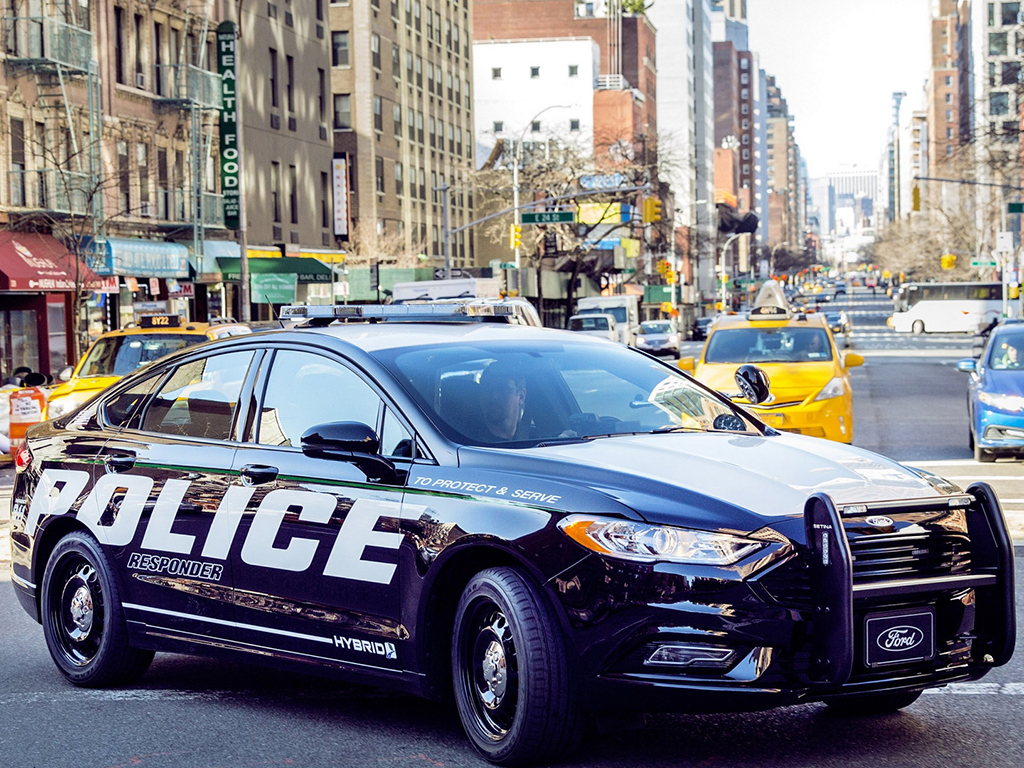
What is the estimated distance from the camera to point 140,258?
3772 cm

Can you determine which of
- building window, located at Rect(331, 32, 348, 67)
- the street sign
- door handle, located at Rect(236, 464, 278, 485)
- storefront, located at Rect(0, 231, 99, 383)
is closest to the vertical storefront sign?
the street sign

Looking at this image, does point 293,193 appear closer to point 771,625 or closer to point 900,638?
point 900,638

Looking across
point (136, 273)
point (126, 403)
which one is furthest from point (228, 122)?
point (126, 403)

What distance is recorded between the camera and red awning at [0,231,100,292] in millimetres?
31984

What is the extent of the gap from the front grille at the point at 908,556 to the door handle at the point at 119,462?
356cm

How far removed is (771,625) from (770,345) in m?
14.0

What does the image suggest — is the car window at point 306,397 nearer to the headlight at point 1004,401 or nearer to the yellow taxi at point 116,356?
the headlight at point 1004,401


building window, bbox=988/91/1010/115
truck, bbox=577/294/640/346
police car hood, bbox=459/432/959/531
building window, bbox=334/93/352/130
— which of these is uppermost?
building window, bbox=334/93/352/130

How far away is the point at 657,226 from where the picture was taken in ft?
275

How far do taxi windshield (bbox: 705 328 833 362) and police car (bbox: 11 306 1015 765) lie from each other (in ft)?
35.6

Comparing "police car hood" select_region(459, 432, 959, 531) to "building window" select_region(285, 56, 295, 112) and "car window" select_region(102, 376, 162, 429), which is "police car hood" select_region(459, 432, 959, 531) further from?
"building window" select_region(285, 56, 295, 112)

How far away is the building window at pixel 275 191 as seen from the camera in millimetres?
50531

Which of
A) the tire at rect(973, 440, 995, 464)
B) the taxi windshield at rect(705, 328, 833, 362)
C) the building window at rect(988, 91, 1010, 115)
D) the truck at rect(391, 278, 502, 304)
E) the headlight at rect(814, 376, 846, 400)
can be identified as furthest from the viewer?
the building window at rect(988, 91, 1010, 115)

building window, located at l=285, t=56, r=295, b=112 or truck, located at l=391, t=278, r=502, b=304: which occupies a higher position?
building window, located at l=285, t=56, r=295, b=112
